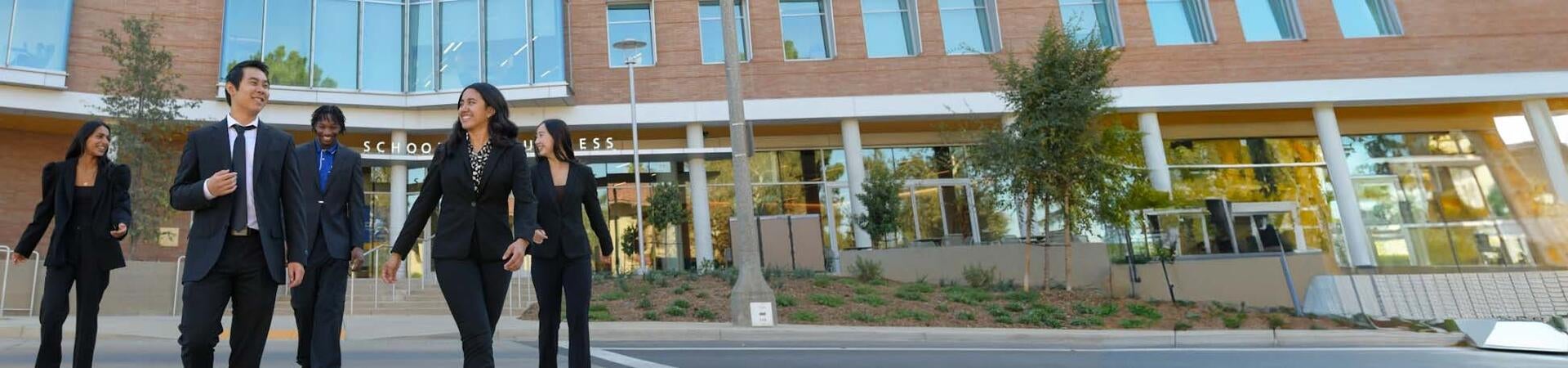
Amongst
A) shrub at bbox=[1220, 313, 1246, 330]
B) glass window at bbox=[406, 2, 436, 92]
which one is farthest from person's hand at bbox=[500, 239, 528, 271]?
glass window at bbox=[406, 2, 436, 92]

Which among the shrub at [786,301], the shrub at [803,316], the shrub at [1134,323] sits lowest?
the shrub at [1134,323]

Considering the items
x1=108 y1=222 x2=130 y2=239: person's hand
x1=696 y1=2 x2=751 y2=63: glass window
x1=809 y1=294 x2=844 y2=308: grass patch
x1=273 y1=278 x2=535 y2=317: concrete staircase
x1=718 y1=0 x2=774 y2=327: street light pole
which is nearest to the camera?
x1=108 y1=222 x2=130 y2=239: person's hand

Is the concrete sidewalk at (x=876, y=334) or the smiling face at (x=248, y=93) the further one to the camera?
the concrete sidewalk at (x=876, y=334)

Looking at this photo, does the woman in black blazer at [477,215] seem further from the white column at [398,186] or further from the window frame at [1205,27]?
the window frame at [1205,27]

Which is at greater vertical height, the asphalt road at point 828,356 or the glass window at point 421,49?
the glass window at point 421,49

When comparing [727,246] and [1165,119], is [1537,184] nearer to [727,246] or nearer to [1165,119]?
[1165,119]

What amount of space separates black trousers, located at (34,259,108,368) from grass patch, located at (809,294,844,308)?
9982mm

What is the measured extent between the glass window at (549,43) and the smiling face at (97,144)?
18.0 meters

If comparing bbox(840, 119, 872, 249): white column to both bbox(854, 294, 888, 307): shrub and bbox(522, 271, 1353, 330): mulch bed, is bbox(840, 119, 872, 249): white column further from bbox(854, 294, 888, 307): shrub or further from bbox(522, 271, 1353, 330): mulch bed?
bbox(854, 294, 888, 307): shrub

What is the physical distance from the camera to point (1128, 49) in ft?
83.1

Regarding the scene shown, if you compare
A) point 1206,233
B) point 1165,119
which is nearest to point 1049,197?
point 1206,233

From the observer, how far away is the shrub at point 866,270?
17.9m

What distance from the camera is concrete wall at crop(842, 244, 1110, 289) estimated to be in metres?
18.7

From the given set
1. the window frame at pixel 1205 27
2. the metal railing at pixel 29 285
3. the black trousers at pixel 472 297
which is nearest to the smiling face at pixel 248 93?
the black trousers at pixel 472 297
